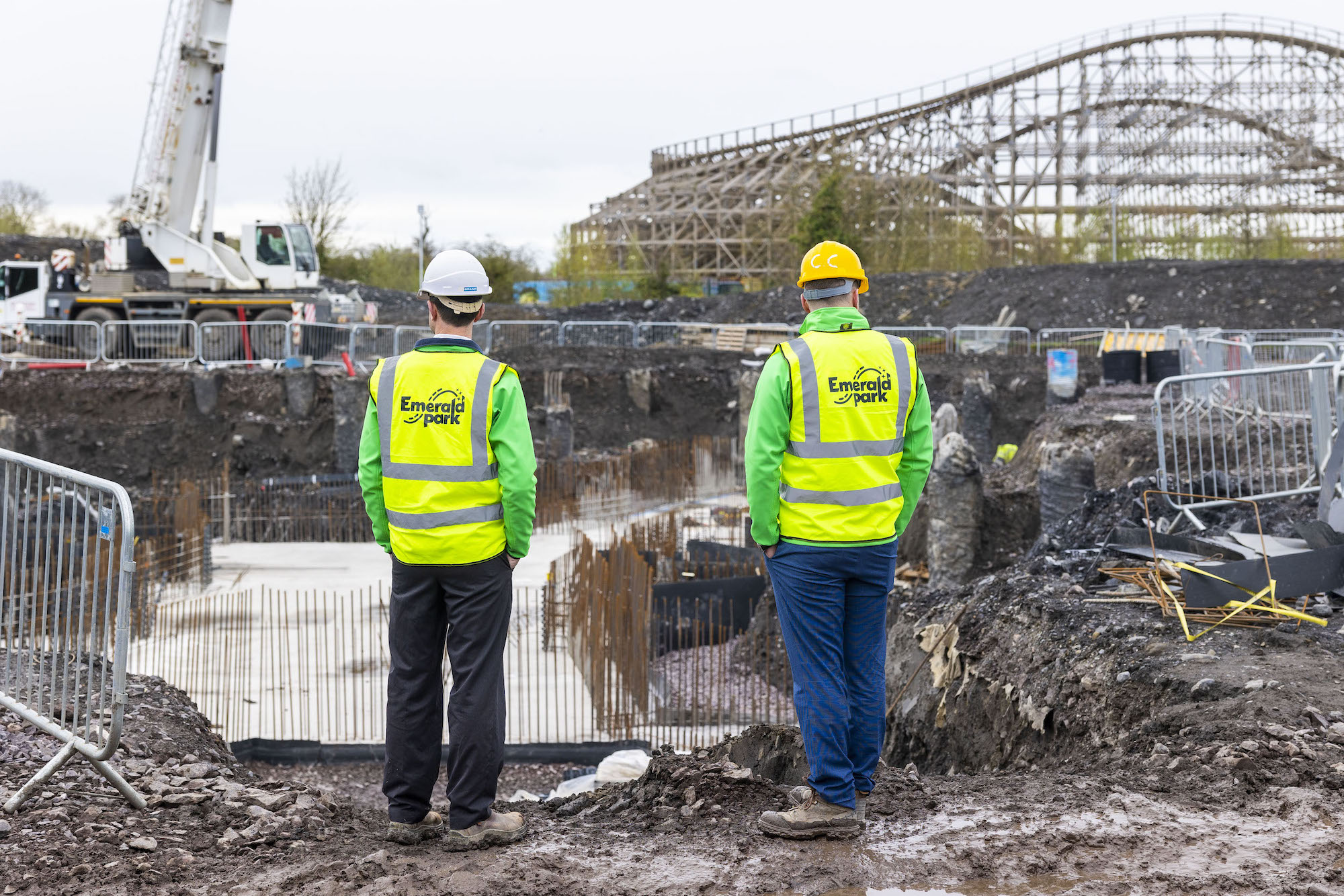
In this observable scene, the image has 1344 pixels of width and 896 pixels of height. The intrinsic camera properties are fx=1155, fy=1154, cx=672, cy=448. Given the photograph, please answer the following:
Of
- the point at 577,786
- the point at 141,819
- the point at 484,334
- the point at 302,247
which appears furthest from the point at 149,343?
the point at 141,819

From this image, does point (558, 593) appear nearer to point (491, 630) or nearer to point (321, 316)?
point (491, 630)

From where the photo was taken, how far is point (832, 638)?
3584 mm

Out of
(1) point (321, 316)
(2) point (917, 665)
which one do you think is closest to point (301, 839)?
(2) point (917, 665)

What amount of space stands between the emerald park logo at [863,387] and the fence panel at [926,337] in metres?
24.6

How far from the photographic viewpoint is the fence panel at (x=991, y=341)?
27359 millimetres

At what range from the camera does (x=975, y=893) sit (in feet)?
10.2

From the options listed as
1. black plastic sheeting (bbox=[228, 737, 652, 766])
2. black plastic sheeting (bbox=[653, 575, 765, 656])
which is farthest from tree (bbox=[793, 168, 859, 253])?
black plastic sheeting (bbox=[228, 737, 652, 766])

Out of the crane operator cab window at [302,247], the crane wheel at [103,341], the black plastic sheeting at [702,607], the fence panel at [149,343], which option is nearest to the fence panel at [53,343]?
the crane wheel at [103,341]

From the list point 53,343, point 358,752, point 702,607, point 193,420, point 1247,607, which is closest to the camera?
point 1247,607

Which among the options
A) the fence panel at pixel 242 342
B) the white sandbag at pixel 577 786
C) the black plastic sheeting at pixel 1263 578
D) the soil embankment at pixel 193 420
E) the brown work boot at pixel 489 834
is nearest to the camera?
the brown work boot at pixel 489 834

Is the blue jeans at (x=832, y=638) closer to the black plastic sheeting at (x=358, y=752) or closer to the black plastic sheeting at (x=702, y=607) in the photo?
the black plastic sheeting at (x=358, y=752)

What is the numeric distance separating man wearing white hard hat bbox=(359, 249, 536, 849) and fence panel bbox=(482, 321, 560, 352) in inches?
1019

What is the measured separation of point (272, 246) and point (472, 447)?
2133 cm

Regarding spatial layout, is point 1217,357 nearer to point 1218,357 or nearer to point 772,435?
point 1218,357
